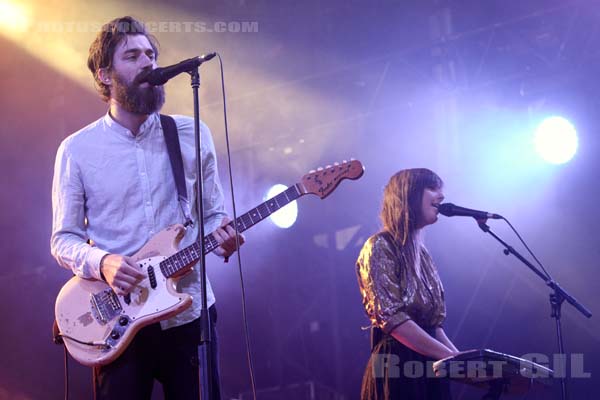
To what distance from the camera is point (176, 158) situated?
3.05 meters

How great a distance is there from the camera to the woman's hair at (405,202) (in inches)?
150

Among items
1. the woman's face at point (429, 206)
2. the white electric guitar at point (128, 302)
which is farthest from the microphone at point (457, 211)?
the white electric guitar at point (128, 302)

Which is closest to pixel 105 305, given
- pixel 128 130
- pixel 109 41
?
pixel 128 130

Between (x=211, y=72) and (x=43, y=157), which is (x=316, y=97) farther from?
(x=43, y=157)

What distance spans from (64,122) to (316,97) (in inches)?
103

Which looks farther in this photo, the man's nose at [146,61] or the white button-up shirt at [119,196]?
the man's nose at [146,61]

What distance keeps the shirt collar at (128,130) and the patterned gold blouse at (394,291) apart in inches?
54.0

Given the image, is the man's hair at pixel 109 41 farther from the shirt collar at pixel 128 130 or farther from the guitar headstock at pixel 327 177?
the guitar headstock at pixel 327 177

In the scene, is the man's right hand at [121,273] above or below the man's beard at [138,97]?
below

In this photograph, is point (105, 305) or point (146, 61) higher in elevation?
point (146, 61)

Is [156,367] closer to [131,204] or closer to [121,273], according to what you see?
[121,273]

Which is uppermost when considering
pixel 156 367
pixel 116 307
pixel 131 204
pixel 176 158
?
pixel 176 158

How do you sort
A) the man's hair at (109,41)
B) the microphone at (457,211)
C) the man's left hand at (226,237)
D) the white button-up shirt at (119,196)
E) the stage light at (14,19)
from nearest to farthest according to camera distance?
the man's left hand at (226,237)
the white button-up shirt at (119,196)
the man's hair at (109,41)
the microphone at (457,211)
the stage light at (14,19)

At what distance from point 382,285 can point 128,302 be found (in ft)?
4.56
